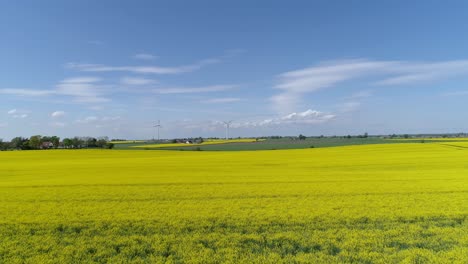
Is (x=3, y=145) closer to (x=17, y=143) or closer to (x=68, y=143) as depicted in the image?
(x=17, y=143)

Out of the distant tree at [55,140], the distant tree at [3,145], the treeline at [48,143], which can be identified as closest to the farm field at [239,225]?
the treeline at [48,143]

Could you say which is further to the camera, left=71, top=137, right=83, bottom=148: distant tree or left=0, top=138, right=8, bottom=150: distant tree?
left=71, top=137, right=83, bottom=148: distant tree

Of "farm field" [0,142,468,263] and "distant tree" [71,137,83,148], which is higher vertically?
"distant tree" [71,137,83,148]

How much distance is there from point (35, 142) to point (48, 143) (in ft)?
21.2

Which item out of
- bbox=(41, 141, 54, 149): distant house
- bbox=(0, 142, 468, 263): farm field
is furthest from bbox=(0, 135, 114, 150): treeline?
bbox=(0, 142, 468, 263): farm field

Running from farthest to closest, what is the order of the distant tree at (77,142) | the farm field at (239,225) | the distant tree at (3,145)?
the distant tree at (77,142) → the distant tree at (3,145) → the farm field at (239,225)

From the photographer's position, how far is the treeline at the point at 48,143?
98.8 m

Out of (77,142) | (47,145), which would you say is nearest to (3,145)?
(47,145)

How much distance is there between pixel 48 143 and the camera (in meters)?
108

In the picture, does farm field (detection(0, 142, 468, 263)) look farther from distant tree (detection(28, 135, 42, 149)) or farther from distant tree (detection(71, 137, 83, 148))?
distant tree (detection(28, 135, 42, 149))

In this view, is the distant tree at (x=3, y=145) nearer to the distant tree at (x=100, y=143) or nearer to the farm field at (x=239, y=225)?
the distant tree at (x=100, y=143)

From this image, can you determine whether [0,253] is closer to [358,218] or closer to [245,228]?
[245,228]

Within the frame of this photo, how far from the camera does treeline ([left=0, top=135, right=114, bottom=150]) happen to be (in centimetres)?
9881

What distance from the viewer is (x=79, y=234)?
9852 mm
